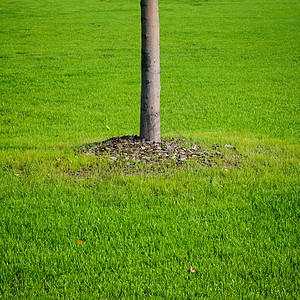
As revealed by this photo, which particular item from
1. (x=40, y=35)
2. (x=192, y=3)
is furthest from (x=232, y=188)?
(x=192, y=3)

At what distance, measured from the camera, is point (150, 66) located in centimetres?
459

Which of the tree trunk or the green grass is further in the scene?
the tree trunk

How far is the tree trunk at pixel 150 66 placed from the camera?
4.54 metres

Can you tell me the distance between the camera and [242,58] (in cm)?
1517

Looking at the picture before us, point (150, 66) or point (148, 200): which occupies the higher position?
point (150, 66)

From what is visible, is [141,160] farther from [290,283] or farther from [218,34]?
[218,34]

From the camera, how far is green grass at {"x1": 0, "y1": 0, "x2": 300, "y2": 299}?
2627 mm

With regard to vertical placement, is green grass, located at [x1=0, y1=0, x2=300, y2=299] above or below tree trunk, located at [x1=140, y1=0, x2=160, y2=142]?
below

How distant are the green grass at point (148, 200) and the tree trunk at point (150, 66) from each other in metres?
0.90

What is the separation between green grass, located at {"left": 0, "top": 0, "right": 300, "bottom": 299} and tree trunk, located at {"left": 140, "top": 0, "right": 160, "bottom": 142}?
0.90 m

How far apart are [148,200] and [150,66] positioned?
204 centimetres

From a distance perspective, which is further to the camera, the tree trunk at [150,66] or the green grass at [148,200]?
the tree trunk at [150,66]

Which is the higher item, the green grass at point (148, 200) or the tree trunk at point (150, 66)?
the tree trunk at point (150, 66)

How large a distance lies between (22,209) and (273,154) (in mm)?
3891
